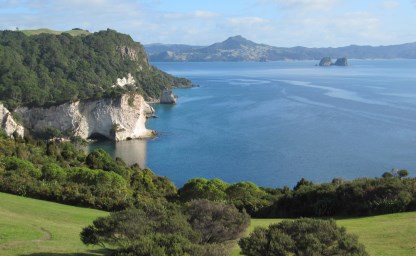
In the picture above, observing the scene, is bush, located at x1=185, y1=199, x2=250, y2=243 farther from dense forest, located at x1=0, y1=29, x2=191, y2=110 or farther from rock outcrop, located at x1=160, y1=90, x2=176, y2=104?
rock outcrop, located at x1=160, y1=90, x2=176, y2=104

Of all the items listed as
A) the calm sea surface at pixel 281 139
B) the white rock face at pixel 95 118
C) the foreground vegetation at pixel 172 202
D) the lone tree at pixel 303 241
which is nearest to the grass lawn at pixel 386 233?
the foreground vegetation at pixel 172 202

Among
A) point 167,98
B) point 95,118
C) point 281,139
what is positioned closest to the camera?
point 281,139

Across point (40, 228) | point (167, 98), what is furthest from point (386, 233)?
point (167, 98)

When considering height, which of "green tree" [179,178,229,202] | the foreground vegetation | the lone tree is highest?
the lone tree

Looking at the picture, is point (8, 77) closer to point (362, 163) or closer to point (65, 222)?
point (362, 163)

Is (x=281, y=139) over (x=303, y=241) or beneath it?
beneath

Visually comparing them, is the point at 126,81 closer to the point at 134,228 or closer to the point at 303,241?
the point at 134,228

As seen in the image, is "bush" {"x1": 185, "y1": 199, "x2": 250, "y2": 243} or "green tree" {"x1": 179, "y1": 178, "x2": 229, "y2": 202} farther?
"green tree" {"x1": 179, "y1": 178, "x2": 229, "y2": 202}

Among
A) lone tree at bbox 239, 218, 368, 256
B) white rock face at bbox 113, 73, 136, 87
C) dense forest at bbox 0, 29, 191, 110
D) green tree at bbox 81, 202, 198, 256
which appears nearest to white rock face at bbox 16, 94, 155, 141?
dense forest at bbox 0, 29, 191, 110
